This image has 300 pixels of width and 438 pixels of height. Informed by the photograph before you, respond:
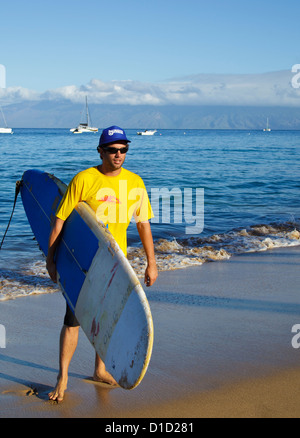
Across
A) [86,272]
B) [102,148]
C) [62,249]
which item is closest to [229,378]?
[86,272]

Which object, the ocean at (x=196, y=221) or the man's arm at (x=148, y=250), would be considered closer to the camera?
the man's arm at (x=148, y=250)

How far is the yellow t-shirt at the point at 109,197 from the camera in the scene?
3143mm

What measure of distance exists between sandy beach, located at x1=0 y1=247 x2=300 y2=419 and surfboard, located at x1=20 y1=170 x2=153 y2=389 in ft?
1.42

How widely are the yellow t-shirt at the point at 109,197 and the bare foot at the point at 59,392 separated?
3.11ft

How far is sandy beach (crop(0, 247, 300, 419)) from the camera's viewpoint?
306 cm

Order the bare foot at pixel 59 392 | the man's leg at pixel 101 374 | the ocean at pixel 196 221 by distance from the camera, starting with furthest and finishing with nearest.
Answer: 1. the ocean at pixel 196 221
2. the man's leg at pixel 101 374
3. the bare foot at pixel 59 392

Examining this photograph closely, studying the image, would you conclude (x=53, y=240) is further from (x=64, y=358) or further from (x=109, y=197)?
(x=64, y=358)

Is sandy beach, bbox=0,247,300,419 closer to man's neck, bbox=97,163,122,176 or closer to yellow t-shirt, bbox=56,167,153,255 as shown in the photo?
yellow t-shirt, bbox=56,167,153,255

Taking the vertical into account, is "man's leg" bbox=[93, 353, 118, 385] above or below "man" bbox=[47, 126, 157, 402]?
below

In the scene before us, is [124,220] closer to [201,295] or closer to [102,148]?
[102,148]

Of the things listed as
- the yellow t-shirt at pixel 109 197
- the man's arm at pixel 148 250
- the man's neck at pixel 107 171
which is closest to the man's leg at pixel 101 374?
the man's arm at pixel 148 250

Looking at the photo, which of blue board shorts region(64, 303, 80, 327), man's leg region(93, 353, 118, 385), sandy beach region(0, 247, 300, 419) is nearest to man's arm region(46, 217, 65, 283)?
blue board shorts region(64, 303, 80, 327)

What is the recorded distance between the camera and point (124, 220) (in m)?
3.29

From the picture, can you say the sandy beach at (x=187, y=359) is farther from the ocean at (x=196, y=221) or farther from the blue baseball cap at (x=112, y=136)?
the blue baseball cap at (x=112, y=136)
